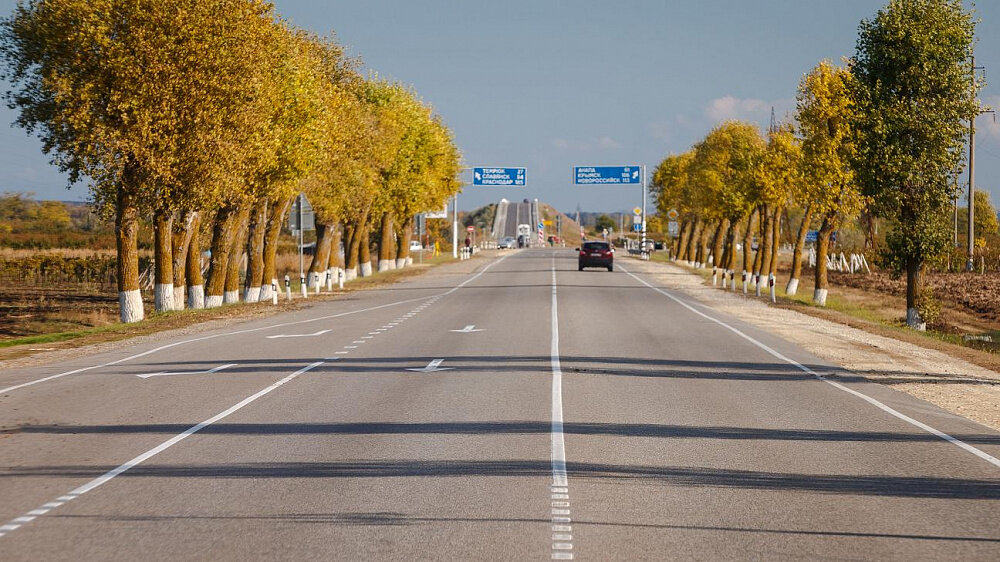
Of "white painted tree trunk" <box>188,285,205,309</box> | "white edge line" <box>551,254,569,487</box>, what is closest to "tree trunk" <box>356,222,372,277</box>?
"white painted tree trunk" <box>188,285,205,309</box>

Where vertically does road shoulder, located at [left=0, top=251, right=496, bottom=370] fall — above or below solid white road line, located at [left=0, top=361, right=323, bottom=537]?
below

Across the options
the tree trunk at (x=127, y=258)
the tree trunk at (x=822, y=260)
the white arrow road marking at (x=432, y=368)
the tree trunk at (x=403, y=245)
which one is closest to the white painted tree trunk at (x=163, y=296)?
the tree trunk at (x=127, y=258)

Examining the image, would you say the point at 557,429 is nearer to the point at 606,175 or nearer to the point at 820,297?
the point at 820,297

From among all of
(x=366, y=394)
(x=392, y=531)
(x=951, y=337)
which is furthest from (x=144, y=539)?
(x=951, y=337)

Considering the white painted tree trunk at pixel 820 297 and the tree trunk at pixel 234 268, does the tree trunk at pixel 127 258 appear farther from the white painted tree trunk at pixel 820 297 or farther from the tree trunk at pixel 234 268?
the white painted tree trunk at pixel 820 297

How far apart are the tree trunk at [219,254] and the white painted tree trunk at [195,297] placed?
3.79 ft

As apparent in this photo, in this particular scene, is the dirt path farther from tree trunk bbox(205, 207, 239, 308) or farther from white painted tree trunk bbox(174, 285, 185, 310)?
white painted tree trunk bbox(174, 285, 185, 310)

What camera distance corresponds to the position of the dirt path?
14617 millimetres

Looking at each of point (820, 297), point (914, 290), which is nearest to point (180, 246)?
point (914, 290)

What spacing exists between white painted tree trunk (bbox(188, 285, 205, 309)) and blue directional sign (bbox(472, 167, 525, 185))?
215ft

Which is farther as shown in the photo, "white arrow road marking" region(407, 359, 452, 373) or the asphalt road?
"white arrow road marking" region(407, 359, 452, 373)

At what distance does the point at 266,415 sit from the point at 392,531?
547 cm

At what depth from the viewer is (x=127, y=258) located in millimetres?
30250

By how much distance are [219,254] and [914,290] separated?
23513mm
